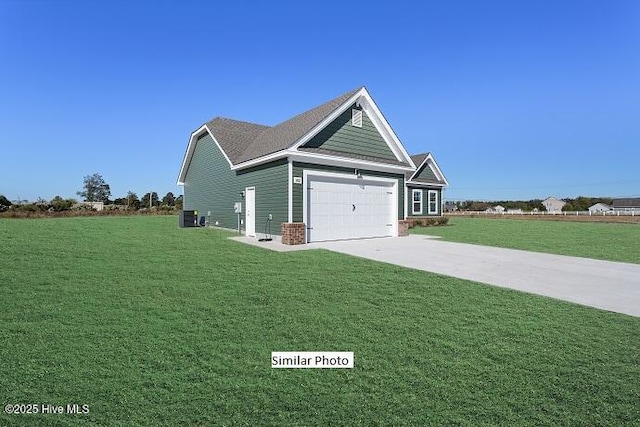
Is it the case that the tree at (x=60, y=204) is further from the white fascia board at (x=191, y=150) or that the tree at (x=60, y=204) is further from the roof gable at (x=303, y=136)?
the roof gable at (x=303, y=136)

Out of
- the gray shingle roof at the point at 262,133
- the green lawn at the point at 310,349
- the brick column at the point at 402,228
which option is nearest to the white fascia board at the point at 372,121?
the gray shingle roof at the point at 262,133

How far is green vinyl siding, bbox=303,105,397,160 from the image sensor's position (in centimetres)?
1269

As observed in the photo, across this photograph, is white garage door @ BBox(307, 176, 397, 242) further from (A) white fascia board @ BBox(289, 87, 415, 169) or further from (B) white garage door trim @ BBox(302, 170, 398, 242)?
(A) white fascia board @ BBox(289, 87, 415, 169)

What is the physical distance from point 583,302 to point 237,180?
1409 centimetres

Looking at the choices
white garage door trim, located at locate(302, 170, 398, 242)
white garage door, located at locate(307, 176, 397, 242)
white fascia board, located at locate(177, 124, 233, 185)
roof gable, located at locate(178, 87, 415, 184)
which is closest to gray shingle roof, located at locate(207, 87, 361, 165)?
roof gable, located at locate(178, 87, 415, 184)

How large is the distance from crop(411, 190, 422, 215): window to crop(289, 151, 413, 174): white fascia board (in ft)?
31.5

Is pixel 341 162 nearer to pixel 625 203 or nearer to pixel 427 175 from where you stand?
pixel 427 175

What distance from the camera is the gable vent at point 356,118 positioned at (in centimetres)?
1362

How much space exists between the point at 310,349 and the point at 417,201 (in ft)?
73.7

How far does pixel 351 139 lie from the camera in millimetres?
13570

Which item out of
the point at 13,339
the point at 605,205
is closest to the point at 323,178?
the point at 13,339

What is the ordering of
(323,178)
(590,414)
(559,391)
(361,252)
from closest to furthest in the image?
(590,414) < (559,391) < (361,252) < (323,178)

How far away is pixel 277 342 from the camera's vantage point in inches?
130

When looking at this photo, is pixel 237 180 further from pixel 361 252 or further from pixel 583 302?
pixel 583 302
